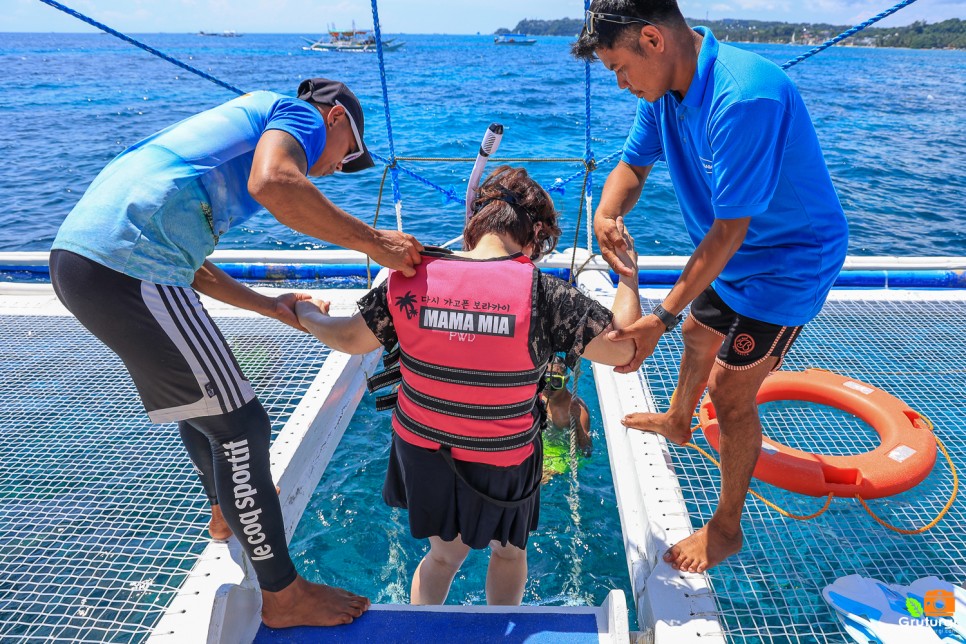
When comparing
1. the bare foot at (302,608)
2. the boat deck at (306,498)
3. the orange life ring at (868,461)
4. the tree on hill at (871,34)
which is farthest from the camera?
the tree on hill at (871,34)

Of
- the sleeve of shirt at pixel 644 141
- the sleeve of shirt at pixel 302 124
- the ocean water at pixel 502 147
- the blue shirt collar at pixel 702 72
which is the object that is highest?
the blue shirt collar at pixel 702 72

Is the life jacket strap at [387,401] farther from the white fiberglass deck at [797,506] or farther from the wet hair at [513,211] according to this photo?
the white fiberglass deck at [797,506]

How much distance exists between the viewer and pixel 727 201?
1.81 m

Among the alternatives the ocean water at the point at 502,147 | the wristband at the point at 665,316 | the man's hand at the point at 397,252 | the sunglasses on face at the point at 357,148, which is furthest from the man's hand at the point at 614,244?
the ocean water at the point at 502,147

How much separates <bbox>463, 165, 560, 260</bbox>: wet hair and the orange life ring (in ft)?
5.30

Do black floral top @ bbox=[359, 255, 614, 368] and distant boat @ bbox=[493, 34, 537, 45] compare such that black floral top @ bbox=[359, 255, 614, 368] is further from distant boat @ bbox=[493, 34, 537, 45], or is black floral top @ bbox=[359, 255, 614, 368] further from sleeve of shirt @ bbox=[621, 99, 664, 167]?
distant boat @ bbox=[493, 34, 537, 45]

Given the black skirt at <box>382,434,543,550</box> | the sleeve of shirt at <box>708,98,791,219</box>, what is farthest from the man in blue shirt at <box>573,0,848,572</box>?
the black skirt at <box>382,434,543,550</box>

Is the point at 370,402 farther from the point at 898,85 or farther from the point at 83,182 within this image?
the point at 898,85

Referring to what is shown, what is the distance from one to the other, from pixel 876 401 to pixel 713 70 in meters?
2.24

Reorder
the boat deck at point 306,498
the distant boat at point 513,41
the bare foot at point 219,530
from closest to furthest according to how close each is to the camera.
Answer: the boat deck at point 306,498, the bare foot at point 219,530, the distant boat at point 513,41

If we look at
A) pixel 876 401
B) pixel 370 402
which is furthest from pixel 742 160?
pixel 370 402

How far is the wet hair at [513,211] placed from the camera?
181 cm

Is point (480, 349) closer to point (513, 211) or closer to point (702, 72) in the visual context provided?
point (513, 211)

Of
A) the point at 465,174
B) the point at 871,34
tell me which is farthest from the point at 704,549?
the point at 871,34
